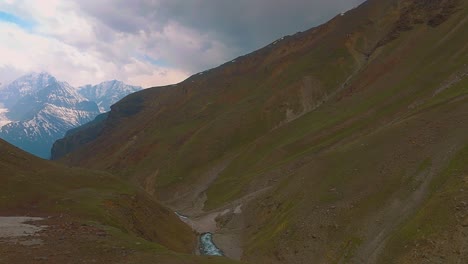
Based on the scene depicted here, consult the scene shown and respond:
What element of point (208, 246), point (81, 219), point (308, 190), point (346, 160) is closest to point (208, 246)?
point (208, 246)

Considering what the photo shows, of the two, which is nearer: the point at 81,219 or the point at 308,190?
the point at 81,219

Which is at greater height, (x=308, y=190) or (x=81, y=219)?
(x=81, y=219)

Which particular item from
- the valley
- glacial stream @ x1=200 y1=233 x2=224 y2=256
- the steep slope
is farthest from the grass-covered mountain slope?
the steep slope

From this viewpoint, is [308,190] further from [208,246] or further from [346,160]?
[208,246]

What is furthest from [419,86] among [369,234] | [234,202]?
[369,234]

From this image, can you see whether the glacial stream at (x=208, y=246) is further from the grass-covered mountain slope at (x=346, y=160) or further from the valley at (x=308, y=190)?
the grass-covered mountain slope at (x=346, y=160)

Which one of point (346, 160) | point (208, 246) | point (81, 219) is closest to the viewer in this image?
point (81, 219)

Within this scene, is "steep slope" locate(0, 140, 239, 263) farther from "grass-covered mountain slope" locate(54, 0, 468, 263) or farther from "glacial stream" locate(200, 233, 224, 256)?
"grass-covered mountain slope" locate(54, 0, 468, 263)
